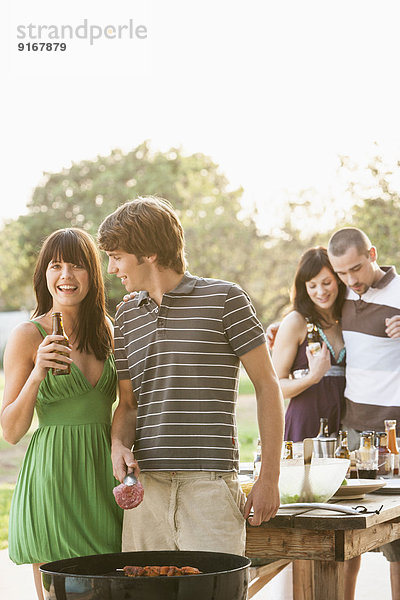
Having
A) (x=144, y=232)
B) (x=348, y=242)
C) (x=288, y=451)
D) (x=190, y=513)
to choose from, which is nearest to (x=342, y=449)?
(x=288, y=451)

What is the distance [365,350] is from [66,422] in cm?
163

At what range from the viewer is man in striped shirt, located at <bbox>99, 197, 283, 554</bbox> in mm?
2365

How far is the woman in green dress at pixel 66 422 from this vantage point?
268cm

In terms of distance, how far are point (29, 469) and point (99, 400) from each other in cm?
29

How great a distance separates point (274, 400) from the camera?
2.39m

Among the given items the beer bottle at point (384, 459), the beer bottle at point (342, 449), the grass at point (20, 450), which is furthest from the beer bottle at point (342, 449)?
the grass at point (20, 450)

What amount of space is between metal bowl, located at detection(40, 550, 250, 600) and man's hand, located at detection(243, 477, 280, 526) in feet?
0.88

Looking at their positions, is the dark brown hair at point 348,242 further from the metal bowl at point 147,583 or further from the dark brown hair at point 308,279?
the metal bowl at point 147,583

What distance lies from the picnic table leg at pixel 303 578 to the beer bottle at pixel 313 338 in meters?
0.86

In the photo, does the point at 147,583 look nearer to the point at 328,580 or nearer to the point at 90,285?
the point at 328,580

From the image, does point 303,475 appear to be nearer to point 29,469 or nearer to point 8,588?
point 29,469

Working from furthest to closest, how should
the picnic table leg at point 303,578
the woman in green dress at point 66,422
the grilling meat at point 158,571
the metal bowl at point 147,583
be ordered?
1. the picnic table leg at point 303,578
2. the woman in green dress at point 66,422
3. the grilling meat at point 158,571
4. the metal bowl at point 147,583

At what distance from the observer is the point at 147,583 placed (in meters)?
1.90

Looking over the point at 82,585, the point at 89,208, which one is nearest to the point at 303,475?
the point at 82,585
